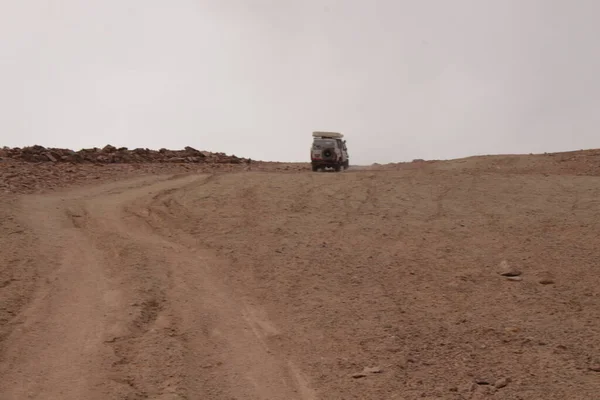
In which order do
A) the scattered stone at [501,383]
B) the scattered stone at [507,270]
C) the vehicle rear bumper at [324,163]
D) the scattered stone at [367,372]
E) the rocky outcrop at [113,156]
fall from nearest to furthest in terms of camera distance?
1. the scattered stone at [501,383]
2. the scattered stone at [367,372]
3. the scattered stone at [507,270]
4. the rocky outcrop at [113,156]
5. the vehicle rear bumper at [324,163]

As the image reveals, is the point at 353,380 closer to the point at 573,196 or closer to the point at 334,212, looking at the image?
the point at 334,212

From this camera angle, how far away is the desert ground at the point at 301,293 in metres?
5.77

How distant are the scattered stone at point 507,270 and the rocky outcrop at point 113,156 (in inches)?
625

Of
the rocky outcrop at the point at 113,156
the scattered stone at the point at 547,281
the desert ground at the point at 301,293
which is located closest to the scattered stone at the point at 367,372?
the desert ground at the point at 301,293

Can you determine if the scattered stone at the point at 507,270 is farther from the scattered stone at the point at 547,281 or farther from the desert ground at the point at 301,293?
the scattered stone at the point at 547,281

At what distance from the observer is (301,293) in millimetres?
8367

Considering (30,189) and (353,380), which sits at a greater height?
(30,189)

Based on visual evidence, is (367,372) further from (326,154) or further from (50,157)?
(326,154)

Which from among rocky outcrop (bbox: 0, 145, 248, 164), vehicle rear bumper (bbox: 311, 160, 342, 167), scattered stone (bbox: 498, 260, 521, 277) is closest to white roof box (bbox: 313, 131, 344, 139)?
vehicle rear bumper (bbox: 311, 160, 342, 167)

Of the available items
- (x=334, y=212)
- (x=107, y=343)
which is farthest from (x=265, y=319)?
(x=334, y=212)

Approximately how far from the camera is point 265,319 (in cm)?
743

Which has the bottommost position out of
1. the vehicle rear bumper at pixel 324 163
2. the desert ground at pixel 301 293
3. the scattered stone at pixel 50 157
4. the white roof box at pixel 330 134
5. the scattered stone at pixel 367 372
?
the scattered stone at pixel 367 372

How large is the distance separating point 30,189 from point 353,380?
12.4 m

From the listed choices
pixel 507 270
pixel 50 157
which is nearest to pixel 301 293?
pixel 507 270
